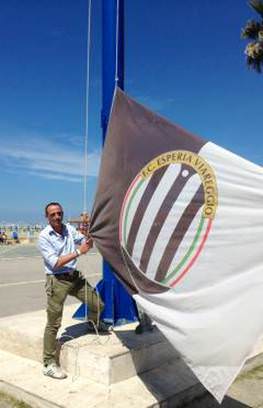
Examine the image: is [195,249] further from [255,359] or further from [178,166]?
[255,359]

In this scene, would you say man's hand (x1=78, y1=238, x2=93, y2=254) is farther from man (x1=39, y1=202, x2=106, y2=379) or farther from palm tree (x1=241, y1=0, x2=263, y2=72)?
palm tree (x1=241, y1=0, x2=263, y2=72)

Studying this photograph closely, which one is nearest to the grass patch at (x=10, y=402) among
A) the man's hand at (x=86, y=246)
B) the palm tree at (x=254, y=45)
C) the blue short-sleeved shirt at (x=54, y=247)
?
the blue short-sleeved shirt at (x=54, y=247)

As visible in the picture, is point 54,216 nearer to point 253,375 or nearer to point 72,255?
point 72,255

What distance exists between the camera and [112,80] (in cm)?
606

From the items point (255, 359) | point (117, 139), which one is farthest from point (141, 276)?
point (255, 359)

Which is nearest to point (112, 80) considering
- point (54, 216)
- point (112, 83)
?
point (112, 83)

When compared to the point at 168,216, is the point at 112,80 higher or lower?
higher

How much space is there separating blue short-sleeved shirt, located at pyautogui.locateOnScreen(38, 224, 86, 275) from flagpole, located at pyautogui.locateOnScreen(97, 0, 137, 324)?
2.41ft

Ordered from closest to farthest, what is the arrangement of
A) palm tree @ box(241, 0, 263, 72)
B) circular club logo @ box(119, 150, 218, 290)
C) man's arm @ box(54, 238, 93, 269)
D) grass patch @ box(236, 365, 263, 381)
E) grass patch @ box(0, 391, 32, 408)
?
circular club logo @ box(119, 150, 218, 290) < grass patch @ box(0, 391, 32, 408) < man's arm @ box(54, 238, 93, 269) < grass patch @ box(236, 365, 263, 381) < palm tree @ box(241, 0, 263, 72)

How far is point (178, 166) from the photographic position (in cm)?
429

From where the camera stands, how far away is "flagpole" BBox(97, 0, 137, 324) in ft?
19.9

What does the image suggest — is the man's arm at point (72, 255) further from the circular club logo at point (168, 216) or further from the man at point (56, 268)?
the circular club logo at point (168, 216)

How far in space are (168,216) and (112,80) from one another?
7.91 feet

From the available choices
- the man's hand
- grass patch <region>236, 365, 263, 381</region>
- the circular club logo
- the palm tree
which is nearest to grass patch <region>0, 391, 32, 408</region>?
the man's hand
